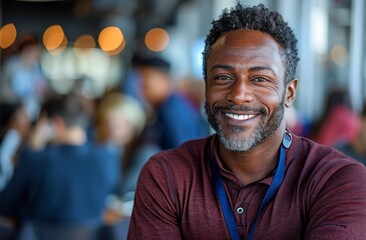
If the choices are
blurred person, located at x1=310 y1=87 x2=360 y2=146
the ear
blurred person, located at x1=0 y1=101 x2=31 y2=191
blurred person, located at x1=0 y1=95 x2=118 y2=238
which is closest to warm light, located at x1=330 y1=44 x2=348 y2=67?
blurred person, located at x1=310 y1=87 x2=360 y2=146

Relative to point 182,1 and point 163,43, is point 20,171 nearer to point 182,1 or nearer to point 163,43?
point 182,1

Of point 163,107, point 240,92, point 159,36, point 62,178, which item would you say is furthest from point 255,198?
point 159,36

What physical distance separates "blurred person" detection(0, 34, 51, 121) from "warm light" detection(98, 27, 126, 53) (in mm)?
15478

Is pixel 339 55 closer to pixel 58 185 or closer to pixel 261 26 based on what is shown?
pixel 58 185

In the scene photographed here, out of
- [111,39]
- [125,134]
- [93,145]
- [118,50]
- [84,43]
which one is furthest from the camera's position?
[84,43]

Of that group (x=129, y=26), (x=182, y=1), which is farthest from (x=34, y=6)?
(x=182, y=1)

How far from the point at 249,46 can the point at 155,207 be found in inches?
17.9

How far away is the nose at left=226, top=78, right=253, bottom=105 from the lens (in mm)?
1727

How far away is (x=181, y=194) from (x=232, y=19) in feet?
1.46

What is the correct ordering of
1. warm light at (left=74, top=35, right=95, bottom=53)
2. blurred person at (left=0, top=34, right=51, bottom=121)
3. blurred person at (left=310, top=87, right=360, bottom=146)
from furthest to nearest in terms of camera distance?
warm light at (left=74, top=35, right=95, bottom=53) < blurred person at (left=0, top=34, right=51, bottom=121) < blurred person at (left=310, top=87, right=360, bottom=146)

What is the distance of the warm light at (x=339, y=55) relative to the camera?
27.0 feet

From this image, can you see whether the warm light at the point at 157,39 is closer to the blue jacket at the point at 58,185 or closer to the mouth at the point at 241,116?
the blue jacket at the point at 58,185

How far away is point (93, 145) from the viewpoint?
15.8 feet

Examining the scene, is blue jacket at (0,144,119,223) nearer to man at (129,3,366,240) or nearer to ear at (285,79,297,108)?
man at (129,3,366,240)
